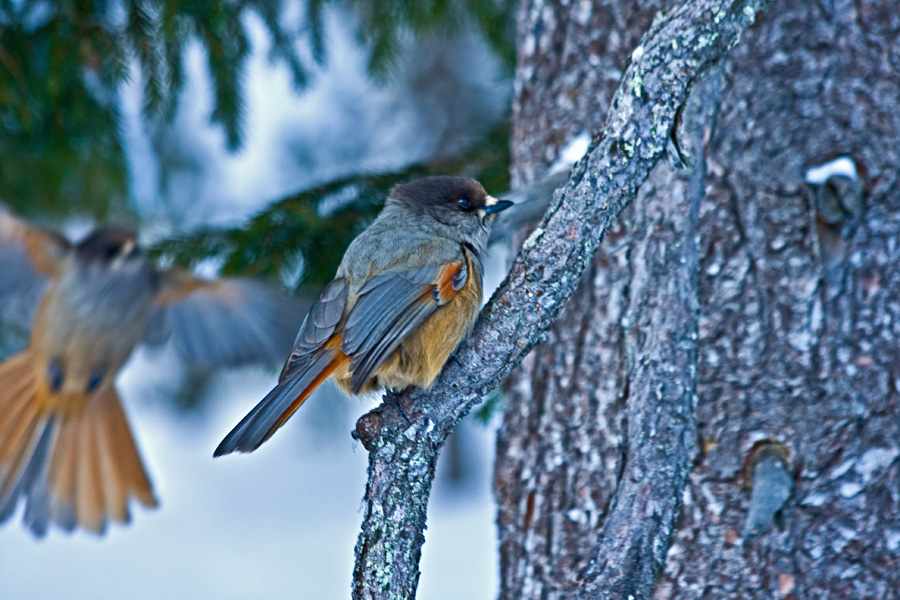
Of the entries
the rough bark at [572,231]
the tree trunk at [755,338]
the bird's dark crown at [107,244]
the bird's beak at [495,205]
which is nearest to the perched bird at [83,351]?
the bird's dark crown at [107,244]

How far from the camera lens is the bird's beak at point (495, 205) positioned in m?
2.70

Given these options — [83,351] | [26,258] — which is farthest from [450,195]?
[26,258]

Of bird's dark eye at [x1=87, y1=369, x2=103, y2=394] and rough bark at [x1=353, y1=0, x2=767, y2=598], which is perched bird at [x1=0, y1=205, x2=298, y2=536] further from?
rough bark at [x1=353, y1=0, x2=767, y2=598]

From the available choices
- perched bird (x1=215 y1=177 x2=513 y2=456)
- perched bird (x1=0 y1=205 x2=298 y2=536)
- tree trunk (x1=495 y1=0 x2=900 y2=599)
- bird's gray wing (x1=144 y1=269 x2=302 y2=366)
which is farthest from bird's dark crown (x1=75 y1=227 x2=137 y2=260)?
tree trunk (x1=495 y1=0 x2=900 y2=599)

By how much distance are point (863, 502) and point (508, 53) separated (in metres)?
2.69

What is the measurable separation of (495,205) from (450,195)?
161 mm

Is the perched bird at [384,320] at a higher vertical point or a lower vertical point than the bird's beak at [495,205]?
lower

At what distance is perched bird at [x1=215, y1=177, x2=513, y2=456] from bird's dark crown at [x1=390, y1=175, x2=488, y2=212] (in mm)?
158

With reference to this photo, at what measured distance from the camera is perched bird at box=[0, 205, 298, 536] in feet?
11.7

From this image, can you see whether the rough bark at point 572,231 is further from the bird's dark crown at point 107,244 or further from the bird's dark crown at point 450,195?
the bird's dark crown at point 107,244

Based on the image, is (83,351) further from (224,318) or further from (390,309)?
(390,309)

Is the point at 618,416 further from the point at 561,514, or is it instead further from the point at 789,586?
the point at 789,586

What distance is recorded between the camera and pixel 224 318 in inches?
135

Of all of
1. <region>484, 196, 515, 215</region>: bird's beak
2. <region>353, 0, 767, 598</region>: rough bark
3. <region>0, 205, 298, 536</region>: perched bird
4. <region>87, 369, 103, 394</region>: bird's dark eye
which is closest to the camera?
<region>353, 0, 767, 598</region>: rough bark
